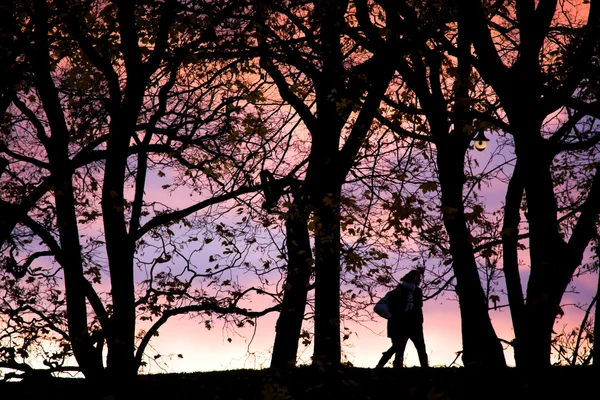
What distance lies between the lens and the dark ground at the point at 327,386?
916 cm

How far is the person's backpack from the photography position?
1380 cm

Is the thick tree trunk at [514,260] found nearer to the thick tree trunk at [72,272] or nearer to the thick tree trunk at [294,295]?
the thick tree trunk at [294,295]

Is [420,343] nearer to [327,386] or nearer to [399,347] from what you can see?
[399,347]

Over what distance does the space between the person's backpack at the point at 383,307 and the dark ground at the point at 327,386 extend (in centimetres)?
154

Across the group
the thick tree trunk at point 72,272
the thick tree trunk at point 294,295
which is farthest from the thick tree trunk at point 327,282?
the thick tree trunk at point 72,272

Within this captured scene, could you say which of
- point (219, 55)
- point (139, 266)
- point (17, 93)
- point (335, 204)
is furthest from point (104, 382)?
point (17, 93)

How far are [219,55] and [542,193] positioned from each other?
6.20m

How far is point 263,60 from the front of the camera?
12633 millimetres

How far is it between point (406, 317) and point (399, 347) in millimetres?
736

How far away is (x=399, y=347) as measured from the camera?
13945mm

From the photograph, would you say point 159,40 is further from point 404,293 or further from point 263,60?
point 404,293

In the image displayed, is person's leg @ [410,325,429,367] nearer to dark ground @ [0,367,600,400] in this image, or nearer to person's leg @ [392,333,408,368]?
person's leg @ [392,333,408,368]

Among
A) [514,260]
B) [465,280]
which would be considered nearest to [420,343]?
[465,280]

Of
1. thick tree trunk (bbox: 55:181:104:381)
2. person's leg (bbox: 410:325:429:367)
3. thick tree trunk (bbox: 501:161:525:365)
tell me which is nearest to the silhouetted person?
person's leg (bbox: 410:325:429:367)
